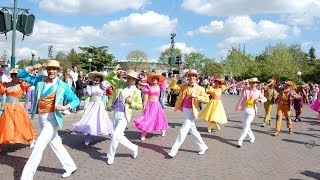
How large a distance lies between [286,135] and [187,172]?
243 inches

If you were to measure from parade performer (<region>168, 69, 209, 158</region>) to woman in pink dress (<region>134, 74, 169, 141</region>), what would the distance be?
1839mm

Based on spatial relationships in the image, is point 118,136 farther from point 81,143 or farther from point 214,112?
point 214,112

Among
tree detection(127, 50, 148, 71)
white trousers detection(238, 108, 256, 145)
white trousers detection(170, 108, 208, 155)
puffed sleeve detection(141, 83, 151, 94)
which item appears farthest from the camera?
tree detection(127, 50, 148, 71)

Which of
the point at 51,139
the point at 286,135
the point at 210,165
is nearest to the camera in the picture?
the point at 51,139

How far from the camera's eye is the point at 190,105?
886cm

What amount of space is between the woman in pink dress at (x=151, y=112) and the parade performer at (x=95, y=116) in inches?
44.0

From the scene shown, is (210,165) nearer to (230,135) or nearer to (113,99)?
(113,99)

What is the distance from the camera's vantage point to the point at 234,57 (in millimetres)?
75688

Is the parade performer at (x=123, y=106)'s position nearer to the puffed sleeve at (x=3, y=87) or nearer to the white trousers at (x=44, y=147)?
the white trousers at (x=44, y=147)

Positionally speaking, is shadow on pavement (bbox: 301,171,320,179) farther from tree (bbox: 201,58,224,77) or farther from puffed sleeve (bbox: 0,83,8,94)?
tree (bbox: 201,58,224,77)

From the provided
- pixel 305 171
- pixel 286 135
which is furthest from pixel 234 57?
pixel 305 171

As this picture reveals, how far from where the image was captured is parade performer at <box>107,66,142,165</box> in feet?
26.3

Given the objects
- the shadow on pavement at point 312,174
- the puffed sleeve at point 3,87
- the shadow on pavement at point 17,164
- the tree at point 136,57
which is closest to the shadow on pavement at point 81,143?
the shadow on pavement at point 17,164

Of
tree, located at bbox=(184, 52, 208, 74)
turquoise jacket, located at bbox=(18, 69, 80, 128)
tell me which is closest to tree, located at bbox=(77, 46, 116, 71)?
tree, located at bbox=(184, 52, 208, 74)
